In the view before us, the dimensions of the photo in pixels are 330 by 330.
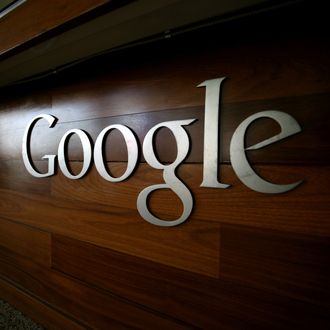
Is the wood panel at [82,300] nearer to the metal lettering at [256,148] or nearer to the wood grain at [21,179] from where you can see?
the wood grain at [21,179]

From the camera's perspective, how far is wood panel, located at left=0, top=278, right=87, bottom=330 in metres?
1.09

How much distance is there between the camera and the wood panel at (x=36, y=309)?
109 cm

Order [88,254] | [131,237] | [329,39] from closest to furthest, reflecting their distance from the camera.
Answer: [329,39] → [131,237] → [88,254]

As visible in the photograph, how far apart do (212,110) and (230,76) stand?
4.7 inches

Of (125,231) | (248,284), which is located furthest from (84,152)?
(248,284)

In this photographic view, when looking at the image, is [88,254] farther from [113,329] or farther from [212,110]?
[212,110]

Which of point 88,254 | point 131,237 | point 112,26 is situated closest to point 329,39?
point 112,26

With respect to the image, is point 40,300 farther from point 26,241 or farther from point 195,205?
point 195,205

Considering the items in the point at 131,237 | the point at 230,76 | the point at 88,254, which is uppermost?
the point at 230,76

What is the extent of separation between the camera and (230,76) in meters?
0.74

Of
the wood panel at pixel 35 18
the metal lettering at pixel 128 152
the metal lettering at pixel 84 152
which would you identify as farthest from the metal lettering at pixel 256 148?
the metal lettering at pixel 84 152

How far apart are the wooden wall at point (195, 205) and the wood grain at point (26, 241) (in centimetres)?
1

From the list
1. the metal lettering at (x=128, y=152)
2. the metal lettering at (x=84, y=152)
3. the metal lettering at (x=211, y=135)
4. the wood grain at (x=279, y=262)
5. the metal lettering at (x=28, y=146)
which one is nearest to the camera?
the wood grain at (x=279, y=262)

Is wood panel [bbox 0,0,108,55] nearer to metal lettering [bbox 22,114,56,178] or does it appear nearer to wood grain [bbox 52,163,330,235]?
metal lettering [bbox 22,114,56,178]
